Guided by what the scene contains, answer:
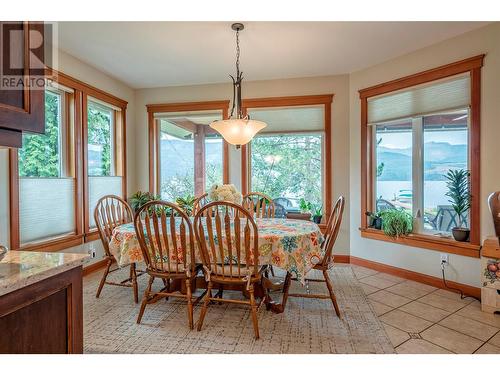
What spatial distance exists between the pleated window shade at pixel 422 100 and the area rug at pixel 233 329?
2.24 m

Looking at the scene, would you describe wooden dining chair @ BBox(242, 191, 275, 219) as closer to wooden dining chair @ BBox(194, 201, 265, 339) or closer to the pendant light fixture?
the pendant light fixture

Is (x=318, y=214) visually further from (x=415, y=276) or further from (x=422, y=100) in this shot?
(x=422, y=100)

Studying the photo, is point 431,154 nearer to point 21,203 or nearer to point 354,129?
point 354,129

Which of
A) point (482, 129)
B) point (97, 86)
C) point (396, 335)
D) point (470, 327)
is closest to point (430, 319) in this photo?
point (470, 327)

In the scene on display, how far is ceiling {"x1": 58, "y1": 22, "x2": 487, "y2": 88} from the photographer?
2.76 meters

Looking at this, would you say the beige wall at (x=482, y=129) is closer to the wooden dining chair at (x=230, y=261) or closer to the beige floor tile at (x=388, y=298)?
the beige floor tile at (x=388, y=298)

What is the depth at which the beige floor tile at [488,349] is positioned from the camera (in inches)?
75.7

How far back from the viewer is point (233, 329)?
224 cm

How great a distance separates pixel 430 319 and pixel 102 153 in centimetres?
430

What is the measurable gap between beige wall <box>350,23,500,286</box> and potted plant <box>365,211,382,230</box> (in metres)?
0.18

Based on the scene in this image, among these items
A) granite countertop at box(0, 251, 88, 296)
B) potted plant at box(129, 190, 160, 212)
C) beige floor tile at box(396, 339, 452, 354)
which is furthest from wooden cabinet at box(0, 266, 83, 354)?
potted plant at box(129, 190, 160, 212)

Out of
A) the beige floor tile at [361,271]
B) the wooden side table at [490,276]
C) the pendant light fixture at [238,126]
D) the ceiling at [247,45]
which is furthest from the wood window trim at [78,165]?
the wooden side table at [490,276]
